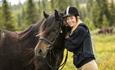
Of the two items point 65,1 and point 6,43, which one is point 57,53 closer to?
point 6,43

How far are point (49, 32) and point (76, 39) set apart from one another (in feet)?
1.66

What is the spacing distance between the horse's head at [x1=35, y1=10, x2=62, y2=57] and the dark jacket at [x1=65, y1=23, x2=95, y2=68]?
26cm

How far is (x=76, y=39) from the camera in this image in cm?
695

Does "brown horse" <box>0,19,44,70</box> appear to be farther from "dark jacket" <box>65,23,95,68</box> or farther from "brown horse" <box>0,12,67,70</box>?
"dark jacket" <box>65,23,95,68</box>

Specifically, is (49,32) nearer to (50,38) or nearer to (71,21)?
(50,38)

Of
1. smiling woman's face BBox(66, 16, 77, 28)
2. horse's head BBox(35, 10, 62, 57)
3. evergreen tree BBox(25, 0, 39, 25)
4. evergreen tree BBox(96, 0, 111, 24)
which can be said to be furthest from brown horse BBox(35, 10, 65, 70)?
evergreen tree BBox(96, 0, 111, 24)

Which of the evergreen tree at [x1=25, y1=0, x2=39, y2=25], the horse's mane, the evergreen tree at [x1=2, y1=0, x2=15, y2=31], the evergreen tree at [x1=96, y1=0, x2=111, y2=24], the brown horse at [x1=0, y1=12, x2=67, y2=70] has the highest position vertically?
the horse's mane

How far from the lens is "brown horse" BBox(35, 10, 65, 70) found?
687cm

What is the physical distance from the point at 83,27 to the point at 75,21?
18cm

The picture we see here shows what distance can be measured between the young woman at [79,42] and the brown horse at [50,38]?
0.51ft

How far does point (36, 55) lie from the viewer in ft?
22.5

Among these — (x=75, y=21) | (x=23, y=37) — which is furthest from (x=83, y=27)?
(x=23, y=37)

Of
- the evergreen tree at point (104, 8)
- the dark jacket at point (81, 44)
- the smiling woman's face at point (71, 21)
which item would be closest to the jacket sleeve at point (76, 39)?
the dark jacket at point (81, 44)

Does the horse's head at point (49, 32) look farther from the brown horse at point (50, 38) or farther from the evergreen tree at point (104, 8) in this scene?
the evergreen tree at point (104, 8)
